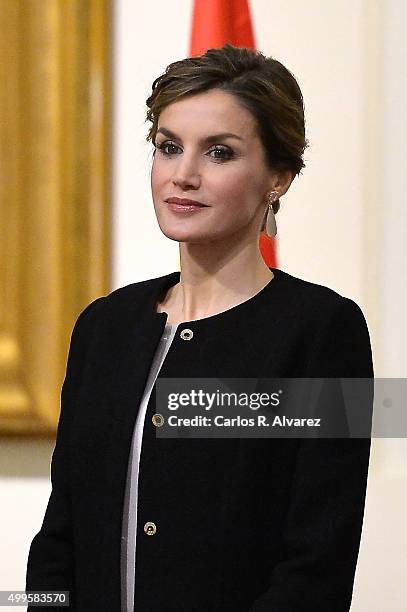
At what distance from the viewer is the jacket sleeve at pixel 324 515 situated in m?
1.08

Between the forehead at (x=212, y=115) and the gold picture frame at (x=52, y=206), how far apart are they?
1.03 metres

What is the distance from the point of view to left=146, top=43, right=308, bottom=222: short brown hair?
3.84 ft

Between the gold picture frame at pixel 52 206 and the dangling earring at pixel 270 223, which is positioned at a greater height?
the gold picture frame at pixel 52 206

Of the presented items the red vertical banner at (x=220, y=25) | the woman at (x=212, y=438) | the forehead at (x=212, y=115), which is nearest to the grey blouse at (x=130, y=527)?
the woman at (x=212, y=438)

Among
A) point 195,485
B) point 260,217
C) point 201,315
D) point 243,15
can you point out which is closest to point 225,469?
point 195,485

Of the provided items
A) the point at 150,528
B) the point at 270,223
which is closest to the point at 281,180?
the point at 270,223

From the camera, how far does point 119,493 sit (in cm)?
116

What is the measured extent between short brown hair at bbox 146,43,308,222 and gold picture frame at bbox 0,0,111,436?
3.26ft

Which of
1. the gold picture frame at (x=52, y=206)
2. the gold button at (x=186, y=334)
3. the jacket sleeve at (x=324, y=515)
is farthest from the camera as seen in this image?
the gold picture frame at (x=52, y=206)

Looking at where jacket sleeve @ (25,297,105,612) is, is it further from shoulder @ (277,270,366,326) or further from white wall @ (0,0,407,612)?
white wall @ (0,0,407,612)

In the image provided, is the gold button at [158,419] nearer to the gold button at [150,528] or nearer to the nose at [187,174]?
the gold button at [150,528]

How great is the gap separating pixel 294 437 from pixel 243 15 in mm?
1239

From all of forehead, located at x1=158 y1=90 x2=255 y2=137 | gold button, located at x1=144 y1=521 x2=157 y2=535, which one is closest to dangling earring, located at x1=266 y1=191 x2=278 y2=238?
forehead, located at x1=158 y1=90 x2=255 y2=137

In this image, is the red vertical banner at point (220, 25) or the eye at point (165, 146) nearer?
the eye at point (165, 146)
